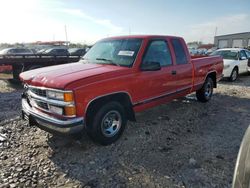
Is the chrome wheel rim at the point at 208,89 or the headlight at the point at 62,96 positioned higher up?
the headlight at the point at 62,96

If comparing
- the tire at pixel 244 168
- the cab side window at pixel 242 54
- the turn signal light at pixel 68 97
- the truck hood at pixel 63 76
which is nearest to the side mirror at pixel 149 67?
the truck hood at pixel 63 76

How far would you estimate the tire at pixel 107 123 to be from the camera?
12.5 ft

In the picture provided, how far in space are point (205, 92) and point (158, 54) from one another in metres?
2.84

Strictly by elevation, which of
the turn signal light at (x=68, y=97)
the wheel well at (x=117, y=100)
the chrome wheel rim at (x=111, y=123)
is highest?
the turn signal light at (x=68, y=97)

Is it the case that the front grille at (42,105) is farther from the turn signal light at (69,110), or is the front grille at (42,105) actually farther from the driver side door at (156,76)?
the driver side door at (156,76)

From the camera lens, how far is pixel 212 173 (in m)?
3.27

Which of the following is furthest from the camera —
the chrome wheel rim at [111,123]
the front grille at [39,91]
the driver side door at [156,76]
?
the driver side door at [156,76]

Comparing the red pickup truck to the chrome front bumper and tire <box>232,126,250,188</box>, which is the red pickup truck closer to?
the chrome front bumper

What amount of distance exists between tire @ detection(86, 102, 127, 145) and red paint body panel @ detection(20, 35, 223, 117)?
0.30 meters

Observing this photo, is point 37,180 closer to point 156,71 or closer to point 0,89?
point 156,71

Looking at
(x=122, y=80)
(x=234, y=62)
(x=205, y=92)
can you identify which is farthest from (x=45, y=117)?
(x=234, y=62)

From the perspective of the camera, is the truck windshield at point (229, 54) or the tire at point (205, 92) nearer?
the tire at point (205, 92)

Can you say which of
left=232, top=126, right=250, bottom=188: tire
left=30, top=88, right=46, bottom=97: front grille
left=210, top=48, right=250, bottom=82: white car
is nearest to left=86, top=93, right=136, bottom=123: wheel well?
left=30, top=88, right=46, bottom=97: front grille

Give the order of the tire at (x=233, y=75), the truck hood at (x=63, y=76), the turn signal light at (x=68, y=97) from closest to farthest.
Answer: the turn signal light at (x=68, y=97) → the truck hood at (x=63, y=76) → the tire at (x=233, y=75)
